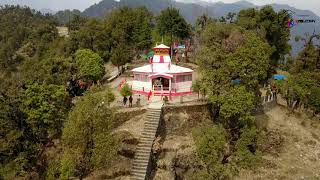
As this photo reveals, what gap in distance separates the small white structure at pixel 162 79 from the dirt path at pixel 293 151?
340 inches

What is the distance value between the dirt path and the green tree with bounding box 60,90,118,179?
12058mm

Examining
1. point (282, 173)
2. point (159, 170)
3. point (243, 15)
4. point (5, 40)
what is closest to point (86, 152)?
point (159, 170)

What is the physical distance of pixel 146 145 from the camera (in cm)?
2734

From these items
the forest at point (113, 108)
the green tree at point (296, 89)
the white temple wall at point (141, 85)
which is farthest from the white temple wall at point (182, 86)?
the green tree at point (296, 89)

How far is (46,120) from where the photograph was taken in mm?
25984

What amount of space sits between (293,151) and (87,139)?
18778mm

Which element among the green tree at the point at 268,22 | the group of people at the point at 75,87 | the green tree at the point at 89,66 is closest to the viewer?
the group of people at the point at 75,87

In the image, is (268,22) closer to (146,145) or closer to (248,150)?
(248,150)

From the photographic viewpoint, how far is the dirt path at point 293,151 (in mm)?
30156

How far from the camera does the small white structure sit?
122 feet

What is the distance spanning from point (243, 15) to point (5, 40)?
82.6m

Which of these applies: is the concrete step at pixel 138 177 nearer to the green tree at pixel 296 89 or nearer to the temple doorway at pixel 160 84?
the temple doorway at pixel 160 84

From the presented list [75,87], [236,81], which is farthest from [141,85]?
[236,81]

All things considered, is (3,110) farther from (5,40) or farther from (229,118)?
(5,40)
